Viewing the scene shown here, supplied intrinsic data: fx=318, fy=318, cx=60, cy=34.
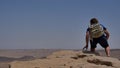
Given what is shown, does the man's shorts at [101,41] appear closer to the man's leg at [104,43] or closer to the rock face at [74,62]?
the man's leg at [104,43]

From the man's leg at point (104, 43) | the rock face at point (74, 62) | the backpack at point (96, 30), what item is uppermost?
the backpack at point (96, 30)

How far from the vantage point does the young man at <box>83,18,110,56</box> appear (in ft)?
36.2

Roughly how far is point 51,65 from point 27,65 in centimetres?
70

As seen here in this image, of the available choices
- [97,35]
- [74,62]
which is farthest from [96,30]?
[74,62]

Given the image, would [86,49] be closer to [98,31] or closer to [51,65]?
[98,31]

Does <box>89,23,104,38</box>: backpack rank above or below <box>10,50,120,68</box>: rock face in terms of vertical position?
above

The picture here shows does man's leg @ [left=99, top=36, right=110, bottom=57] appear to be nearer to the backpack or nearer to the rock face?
the backpack

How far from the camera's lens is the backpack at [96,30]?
11023mm

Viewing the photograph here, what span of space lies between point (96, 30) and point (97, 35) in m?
0.21

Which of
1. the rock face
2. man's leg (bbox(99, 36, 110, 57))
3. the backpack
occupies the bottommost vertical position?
the rock face

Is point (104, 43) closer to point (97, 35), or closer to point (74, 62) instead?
point (97, 35)

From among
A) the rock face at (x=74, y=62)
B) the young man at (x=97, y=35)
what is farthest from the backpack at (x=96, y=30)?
the rock face at (x=74, y=62)

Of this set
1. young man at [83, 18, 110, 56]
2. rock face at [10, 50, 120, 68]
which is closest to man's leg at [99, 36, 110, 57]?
young man at [83, 18, 110, 56]

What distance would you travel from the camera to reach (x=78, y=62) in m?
9.03
